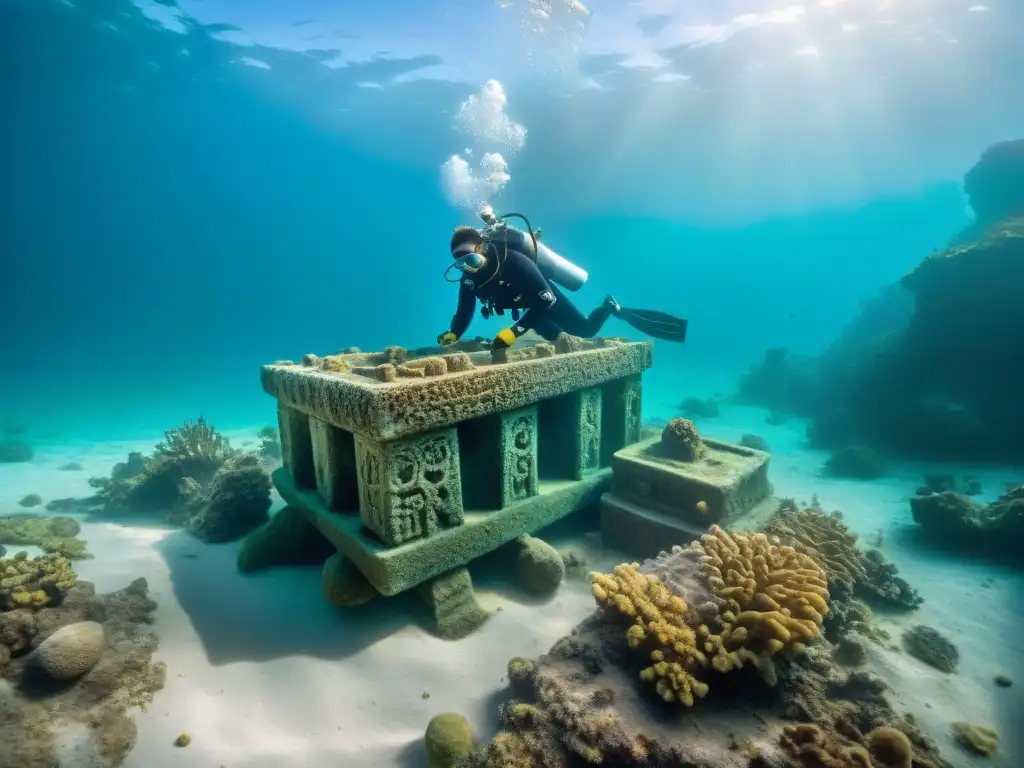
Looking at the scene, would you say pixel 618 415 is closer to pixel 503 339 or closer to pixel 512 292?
pixel 512 292

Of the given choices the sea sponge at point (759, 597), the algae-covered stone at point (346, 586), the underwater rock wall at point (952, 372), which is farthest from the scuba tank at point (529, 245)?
the underwater rock wall at point (952, 372)

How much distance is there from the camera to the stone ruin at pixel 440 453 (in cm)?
346

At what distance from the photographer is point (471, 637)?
12.3 ft

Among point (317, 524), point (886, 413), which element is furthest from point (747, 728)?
point (886, 413)

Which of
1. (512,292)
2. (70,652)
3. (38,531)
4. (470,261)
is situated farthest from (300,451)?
(38,531)

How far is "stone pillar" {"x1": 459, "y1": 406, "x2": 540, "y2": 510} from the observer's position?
14.3ft

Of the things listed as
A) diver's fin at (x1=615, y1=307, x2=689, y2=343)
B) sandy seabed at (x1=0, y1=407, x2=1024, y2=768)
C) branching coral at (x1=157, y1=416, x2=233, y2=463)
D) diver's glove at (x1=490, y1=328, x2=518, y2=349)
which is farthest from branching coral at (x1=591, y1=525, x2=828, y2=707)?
branching coral at (x1=157, y1=416, x2=233, y2=463)

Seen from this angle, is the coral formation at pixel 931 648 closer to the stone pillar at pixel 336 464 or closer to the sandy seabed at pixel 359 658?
the sandy seabed at pixel 359 658

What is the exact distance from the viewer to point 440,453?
3.73 m

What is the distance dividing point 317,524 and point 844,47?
38578 millimetres

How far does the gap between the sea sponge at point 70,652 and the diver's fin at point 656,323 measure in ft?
22.0

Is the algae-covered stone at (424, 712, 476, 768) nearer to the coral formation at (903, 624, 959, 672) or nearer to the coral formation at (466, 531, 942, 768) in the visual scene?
the coral formation at (466, 531, 942, 768)

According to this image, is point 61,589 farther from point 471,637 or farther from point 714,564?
point 714,564

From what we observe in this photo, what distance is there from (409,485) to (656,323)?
4.99m
